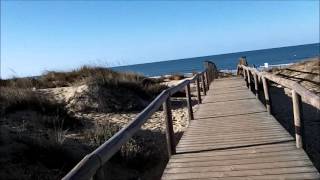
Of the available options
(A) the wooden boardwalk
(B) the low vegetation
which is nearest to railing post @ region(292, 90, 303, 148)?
(A) the wooden boardwalk

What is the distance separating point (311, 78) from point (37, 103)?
12.5 meters

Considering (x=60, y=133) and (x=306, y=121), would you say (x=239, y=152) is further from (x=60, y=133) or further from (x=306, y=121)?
(x=306, y=121)

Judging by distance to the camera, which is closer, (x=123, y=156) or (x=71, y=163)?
(x=71, y=163)

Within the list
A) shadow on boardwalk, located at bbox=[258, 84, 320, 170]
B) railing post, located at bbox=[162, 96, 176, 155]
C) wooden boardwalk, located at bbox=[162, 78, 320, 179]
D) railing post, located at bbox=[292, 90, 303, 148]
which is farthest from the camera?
shadow on boardwalk, located at bbox=[258, 84, 320, 170]

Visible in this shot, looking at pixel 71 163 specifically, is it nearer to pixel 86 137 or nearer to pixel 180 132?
pixel 86 137

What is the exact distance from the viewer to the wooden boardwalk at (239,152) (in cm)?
546

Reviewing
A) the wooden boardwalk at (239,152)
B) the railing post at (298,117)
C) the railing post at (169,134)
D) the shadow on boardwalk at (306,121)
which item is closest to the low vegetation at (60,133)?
the wooden boardwalk at (239,152)

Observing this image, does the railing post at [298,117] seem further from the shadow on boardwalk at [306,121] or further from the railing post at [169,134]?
the railing post at [169,134]

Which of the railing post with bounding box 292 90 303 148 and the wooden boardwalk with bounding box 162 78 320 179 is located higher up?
the railing post with bounding box 292 90 303 148

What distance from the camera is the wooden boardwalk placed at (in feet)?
17.9

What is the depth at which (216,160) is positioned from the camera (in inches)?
244

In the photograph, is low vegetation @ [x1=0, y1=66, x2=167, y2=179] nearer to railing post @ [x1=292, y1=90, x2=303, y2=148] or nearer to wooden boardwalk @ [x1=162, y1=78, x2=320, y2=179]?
wooden boardwalk @ [x1=162, y1=78, x2=320, y2=179]

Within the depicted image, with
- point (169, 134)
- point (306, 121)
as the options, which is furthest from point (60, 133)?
point (306, 121)

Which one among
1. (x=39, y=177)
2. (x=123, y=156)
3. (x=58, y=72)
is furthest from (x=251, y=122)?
(x=58, y=72)
